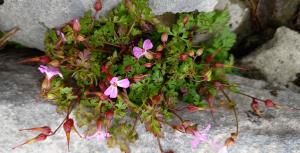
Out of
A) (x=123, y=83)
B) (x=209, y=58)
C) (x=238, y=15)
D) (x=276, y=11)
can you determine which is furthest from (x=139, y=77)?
(x=276, y=11)

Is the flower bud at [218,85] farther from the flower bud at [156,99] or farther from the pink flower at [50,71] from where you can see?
the pink flower at [50,71]

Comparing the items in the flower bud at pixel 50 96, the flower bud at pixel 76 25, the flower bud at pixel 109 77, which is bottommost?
the flower bud at pixel 50 96

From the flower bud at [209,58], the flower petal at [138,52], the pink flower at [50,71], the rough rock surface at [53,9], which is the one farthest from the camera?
the flower bud at [209,58]

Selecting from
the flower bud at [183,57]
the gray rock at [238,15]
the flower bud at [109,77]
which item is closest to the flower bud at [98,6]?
the flower bud at [109,77]

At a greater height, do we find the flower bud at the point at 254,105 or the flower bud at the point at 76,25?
the flower bud at the point at 76,25

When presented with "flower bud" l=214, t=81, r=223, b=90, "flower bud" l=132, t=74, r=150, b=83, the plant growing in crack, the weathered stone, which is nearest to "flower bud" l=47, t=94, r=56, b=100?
the plant growing in crack

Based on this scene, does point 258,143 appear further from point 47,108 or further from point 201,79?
point 47,108
